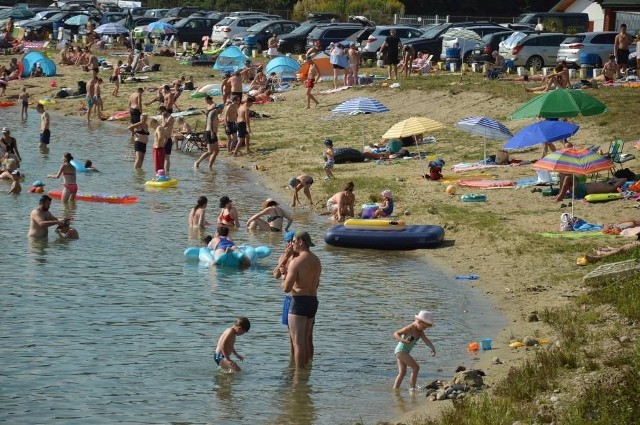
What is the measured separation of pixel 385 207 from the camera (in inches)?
876

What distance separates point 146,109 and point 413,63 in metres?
9.37

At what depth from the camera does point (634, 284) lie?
14.9m

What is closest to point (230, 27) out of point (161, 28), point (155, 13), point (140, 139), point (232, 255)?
point (161, 28)

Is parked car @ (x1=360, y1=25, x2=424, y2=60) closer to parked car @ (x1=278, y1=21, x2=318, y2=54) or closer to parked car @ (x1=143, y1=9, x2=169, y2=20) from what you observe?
parked car @ (x1=278, y1=21, x2=318, y2=54)

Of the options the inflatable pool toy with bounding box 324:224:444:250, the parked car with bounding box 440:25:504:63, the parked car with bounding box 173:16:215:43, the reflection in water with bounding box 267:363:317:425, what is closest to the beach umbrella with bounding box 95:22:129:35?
the parked car with bounding box 173:16:215:43

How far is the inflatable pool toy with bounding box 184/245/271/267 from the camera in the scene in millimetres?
19391

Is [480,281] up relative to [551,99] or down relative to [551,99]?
down

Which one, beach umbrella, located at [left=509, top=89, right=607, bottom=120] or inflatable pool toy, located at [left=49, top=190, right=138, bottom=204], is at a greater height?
beach umbrella, located at [left=509, top=89, right=607, bottom=120]

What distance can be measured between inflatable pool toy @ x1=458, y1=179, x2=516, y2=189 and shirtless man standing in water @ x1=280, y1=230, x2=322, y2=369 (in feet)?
36.1

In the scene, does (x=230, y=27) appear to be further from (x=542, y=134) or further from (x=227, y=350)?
(x=227, y=350)

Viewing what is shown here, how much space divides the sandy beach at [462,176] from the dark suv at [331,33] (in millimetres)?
5169

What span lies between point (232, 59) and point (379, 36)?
554 centimetres

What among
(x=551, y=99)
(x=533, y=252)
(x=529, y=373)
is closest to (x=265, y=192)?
(x=551, y=99)

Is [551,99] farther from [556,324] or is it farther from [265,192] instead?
[556,324]
